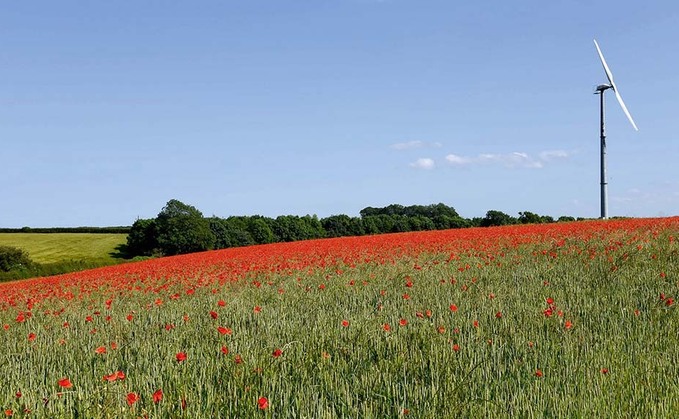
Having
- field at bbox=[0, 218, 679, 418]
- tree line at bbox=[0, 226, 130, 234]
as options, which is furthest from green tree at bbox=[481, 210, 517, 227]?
tree line at bbox=[0, 226, 130, 234]

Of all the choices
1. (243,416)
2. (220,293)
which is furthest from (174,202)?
(243,416)

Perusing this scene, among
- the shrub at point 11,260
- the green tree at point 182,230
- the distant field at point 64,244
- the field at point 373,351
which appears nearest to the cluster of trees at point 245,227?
the green tree at point 182,230

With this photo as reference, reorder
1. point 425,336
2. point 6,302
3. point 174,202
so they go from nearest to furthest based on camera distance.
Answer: point 425,336, point 6,302, point 174,202

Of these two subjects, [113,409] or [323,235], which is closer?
[113,409]

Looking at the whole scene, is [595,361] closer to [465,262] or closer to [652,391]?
[652,391]

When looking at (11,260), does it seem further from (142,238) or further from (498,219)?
(498,219)

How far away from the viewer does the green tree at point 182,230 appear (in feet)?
176

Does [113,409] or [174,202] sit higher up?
[174,202]

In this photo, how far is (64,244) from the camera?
221ft

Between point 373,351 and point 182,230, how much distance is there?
166ft

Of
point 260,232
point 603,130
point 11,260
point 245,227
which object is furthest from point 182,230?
point 603,130

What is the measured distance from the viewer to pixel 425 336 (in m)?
6.16

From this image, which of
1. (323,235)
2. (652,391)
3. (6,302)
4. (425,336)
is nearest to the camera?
(652,391)

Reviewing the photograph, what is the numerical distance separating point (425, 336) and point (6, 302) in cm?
1207
